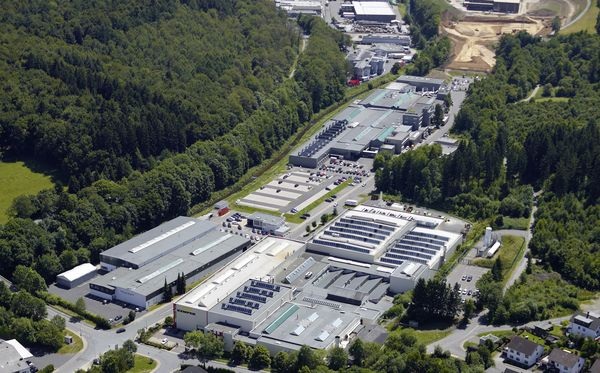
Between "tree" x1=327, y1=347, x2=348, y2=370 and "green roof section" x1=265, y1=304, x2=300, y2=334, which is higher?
"tree" x1=327, y1=347, x2=348, y2=370

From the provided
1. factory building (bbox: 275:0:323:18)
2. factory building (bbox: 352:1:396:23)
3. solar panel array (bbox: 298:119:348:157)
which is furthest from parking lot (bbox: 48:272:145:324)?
factory building (bbox: 352:1:396:23)

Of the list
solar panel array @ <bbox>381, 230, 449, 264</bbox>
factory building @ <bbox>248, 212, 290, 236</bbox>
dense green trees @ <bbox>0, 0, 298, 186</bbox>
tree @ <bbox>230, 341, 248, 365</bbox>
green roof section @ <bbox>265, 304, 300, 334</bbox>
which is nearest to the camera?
tree @ <bbox>230, 341, 248, 365</bbox>

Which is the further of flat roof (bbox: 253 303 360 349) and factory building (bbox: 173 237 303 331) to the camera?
factory building (bbox: 173 237 303 331)

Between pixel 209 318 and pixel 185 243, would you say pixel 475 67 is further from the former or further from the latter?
pixel 209 318

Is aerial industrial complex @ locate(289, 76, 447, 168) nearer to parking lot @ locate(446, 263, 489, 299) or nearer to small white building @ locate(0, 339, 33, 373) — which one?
parking lot @ locate(446, 263, 489, 299)

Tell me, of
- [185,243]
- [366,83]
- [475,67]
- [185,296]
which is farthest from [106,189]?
[475,67]

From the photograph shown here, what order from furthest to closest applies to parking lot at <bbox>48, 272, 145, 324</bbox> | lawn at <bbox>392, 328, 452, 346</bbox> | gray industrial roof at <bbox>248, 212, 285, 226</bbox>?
gray industrial roof at <bbox>248, 212, 285, 226</bbox>
parking lot at <bbox>48, 272, 145, 324</bbox>
lawn at <bbox>392, 328, 452, 346</bbox>
